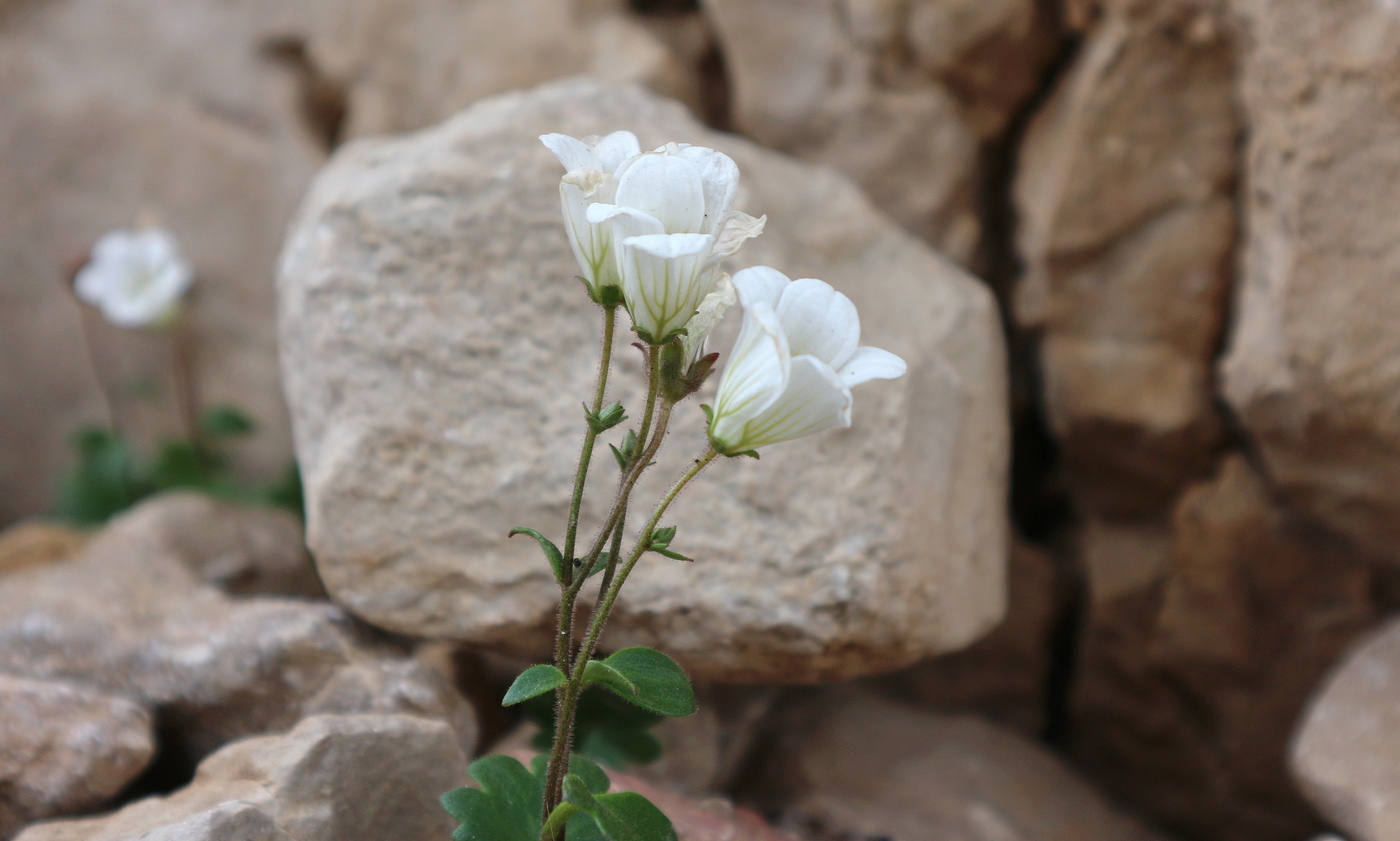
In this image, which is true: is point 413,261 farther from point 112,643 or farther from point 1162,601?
point 1162,601

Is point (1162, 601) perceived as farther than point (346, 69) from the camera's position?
No

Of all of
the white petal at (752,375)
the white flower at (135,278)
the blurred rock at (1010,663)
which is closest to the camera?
the white petal at (752,375)

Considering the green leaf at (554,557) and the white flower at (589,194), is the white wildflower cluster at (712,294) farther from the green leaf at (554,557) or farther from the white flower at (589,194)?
the green leaf at (554,557)

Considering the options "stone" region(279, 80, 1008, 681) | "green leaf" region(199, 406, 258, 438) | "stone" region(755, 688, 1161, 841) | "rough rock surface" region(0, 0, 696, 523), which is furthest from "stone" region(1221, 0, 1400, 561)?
"green leaf" region(199, 406, 258, 438)

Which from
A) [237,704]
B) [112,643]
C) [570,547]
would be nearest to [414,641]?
[237,704]

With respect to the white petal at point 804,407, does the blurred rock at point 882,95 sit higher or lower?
higher

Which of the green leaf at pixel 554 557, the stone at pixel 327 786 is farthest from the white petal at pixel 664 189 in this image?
the stone at pixel 327 786
